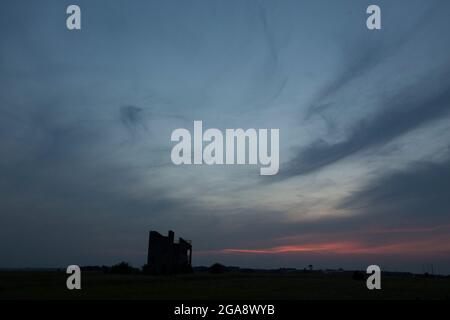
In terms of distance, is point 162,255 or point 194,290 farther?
point 162,255

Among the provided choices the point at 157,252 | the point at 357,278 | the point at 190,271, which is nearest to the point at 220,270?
the point at 190,271

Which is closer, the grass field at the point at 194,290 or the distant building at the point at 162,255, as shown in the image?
the grass field at the point at 194,290

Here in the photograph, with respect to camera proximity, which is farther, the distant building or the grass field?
the distant building

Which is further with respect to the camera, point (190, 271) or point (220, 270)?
point (220, 270)
